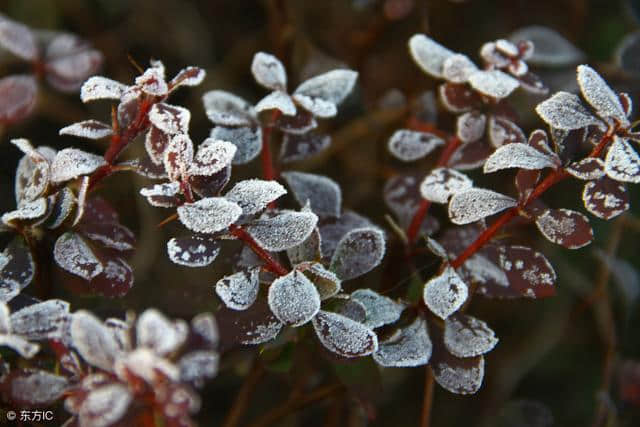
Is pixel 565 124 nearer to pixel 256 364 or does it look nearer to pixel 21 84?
pixel 256 364

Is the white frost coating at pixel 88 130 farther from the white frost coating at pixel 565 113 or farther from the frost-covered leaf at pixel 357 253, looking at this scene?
the white frost coating at pixel 565 113

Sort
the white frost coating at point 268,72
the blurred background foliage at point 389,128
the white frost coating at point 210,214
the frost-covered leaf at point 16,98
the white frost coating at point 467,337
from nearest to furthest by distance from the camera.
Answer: the white frost coating at point 210,214, the white frost coating at point 467,337, the white frost coating at point 268,72, the frost-covered leaf at point 16,98, the blurred background foliage at point 389,128

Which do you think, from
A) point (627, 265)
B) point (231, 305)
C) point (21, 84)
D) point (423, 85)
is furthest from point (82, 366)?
point (627, 265)

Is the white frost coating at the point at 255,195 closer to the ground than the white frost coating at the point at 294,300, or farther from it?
farther from it

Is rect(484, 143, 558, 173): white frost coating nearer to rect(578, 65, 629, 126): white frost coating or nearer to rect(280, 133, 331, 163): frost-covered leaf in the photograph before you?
rect(578, 65, 629, 126): white frost coating

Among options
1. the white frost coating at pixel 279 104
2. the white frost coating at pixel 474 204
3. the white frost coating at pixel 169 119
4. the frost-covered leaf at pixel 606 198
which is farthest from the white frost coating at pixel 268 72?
the frost-covered leaf at pixel 606 198

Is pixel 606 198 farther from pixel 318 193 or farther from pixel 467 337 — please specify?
pixel 318 193

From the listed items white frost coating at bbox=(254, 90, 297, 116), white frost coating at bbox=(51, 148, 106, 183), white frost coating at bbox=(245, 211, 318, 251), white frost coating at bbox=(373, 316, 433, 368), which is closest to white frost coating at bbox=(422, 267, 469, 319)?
white frost coating at bbox=(373, 316, 433, 368)
